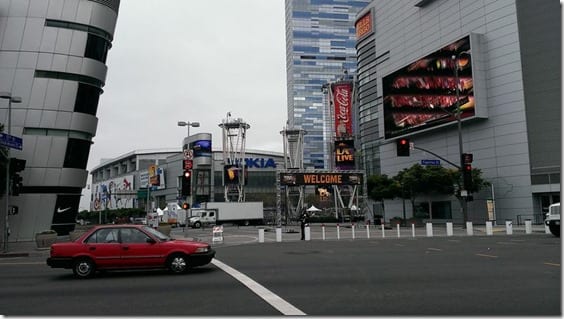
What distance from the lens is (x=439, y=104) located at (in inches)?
1984

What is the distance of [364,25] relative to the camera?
7044 cm

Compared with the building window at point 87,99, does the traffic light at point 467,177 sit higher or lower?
lower

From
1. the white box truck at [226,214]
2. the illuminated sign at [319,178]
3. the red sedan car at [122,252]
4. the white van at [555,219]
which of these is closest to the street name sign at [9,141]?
the red sedan car at [122,252]

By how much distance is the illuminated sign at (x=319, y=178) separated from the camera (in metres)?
41.8

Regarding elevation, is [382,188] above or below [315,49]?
below

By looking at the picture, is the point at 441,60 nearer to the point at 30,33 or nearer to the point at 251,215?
the point at 251,215

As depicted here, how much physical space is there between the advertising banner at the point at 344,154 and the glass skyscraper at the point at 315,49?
381ft

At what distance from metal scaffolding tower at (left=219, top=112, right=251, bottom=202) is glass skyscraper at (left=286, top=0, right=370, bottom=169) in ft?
309

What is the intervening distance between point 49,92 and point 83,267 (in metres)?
25.6

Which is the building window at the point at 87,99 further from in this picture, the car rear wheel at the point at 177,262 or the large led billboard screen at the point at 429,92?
the large led billboard screen at the point at 429,92

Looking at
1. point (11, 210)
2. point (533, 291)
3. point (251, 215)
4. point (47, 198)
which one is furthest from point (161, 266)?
point (251, 215)

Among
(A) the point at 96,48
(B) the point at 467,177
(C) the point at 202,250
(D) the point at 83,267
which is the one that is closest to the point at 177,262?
(C) the point at 202,250

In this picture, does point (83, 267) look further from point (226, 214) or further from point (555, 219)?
point (226, 214)

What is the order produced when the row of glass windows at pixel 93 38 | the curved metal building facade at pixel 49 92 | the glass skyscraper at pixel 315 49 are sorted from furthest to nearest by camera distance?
1. the glass skyscraper at pixel 315 49
2. the row of glass windows at pixel 93 38
3. the curved metal building facade at pixel 49 92
